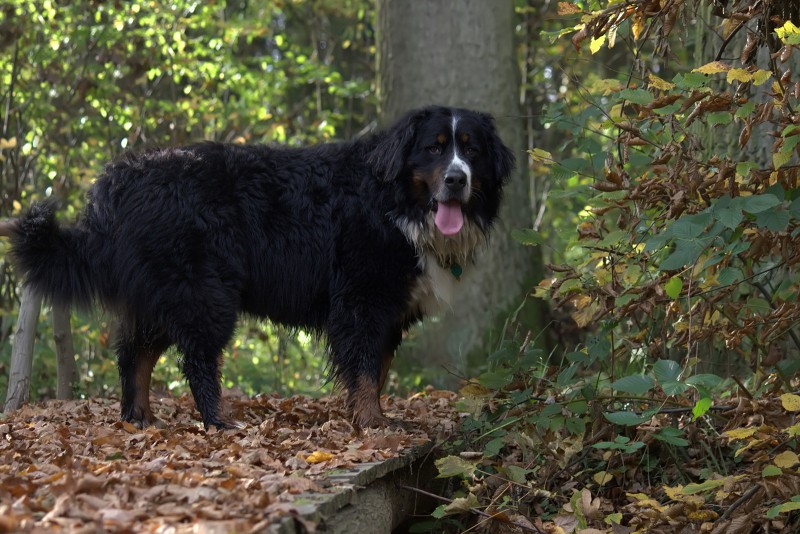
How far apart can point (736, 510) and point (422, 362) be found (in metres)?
4.81

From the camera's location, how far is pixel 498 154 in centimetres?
579

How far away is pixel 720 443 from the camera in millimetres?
4844

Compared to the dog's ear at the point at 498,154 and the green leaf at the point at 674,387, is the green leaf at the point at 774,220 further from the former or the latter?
the dog's ear at the point at 498,154

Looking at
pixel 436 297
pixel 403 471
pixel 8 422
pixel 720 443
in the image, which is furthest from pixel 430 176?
pixel 8 422

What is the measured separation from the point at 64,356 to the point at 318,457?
11.4 feet

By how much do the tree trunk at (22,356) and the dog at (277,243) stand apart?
0.98m

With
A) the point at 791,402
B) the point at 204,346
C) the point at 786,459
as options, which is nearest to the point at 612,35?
Answer: the point at 791,402

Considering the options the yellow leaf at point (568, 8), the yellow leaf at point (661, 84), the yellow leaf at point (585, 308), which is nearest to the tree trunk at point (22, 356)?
the yellow leaf at point (585, 308)

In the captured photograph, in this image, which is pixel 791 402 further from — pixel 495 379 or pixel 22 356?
pixel 22 356

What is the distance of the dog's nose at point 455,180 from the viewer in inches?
214

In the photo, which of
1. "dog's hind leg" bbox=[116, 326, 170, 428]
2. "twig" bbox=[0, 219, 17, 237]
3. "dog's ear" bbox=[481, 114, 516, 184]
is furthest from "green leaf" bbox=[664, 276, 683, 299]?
"twig" bbox=[0, 219, 17, 237]

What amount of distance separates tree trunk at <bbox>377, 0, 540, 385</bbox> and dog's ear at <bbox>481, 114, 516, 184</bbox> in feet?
9.16

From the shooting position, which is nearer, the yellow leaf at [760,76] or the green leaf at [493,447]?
the yellow leaf at [760,76]

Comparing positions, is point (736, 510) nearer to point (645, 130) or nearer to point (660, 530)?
point (660, 530)
